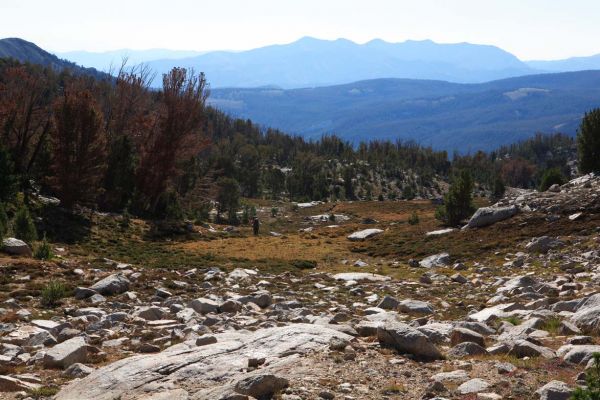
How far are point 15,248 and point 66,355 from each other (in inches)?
574

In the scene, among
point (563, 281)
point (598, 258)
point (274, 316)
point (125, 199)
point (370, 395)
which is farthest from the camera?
point (125, 199)

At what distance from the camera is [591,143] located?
2199 inches

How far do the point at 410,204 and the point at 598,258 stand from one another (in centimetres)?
7199

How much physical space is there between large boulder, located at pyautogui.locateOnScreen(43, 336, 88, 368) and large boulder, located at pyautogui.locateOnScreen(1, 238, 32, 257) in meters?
13.7

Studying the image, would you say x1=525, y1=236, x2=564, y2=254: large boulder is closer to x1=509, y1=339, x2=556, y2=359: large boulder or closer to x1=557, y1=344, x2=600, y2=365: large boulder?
x1=509, y1=339, x2=556, y2=359: large boulder

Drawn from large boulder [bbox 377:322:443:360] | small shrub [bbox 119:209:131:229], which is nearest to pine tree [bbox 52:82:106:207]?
small shrub [bbox 119:209:131:229]

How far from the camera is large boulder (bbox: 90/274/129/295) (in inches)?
739

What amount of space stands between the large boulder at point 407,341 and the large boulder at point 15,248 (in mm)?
17991

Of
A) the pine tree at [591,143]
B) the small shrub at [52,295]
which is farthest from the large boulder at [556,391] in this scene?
the pine tree at [591,143]

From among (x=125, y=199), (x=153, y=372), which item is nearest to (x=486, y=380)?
(x=153, y=372)

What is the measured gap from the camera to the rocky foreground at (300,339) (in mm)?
8867

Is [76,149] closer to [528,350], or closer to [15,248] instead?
[15,248]

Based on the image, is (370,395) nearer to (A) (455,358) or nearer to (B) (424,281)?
(A) (455,358)

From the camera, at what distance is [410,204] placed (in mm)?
93875
